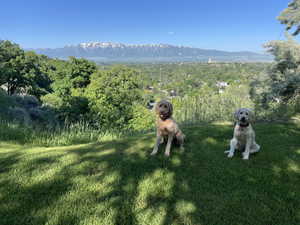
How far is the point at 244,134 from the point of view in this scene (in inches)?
145

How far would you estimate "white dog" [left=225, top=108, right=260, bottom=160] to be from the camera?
11.5 ft

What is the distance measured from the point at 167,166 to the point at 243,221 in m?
1.50

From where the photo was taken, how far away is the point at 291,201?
274 cm

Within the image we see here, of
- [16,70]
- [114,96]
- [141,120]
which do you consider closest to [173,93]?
[114,96]

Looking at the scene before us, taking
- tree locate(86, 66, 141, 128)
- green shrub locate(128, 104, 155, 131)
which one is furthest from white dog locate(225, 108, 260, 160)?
tree locate(86, 66, 141, 128)

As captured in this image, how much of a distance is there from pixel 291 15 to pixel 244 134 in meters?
12.6

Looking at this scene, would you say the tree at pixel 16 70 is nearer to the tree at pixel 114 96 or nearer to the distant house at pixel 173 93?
the tree at pixel 114 96

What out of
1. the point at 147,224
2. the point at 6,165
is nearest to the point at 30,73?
the point at 6,165

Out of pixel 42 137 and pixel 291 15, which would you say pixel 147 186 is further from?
pixel 291 15

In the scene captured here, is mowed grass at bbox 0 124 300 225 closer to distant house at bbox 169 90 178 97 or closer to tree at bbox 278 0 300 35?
tree at bbox 278 0 300 35

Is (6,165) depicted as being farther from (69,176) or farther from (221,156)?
(221,156)

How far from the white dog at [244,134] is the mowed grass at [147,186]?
18 cm

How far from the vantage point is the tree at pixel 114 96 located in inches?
944

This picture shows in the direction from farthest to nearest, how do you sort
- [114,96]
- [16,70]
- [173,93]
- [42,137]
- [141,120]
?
[173,93], [16,70], [114,96], [141,120], [42,137]
